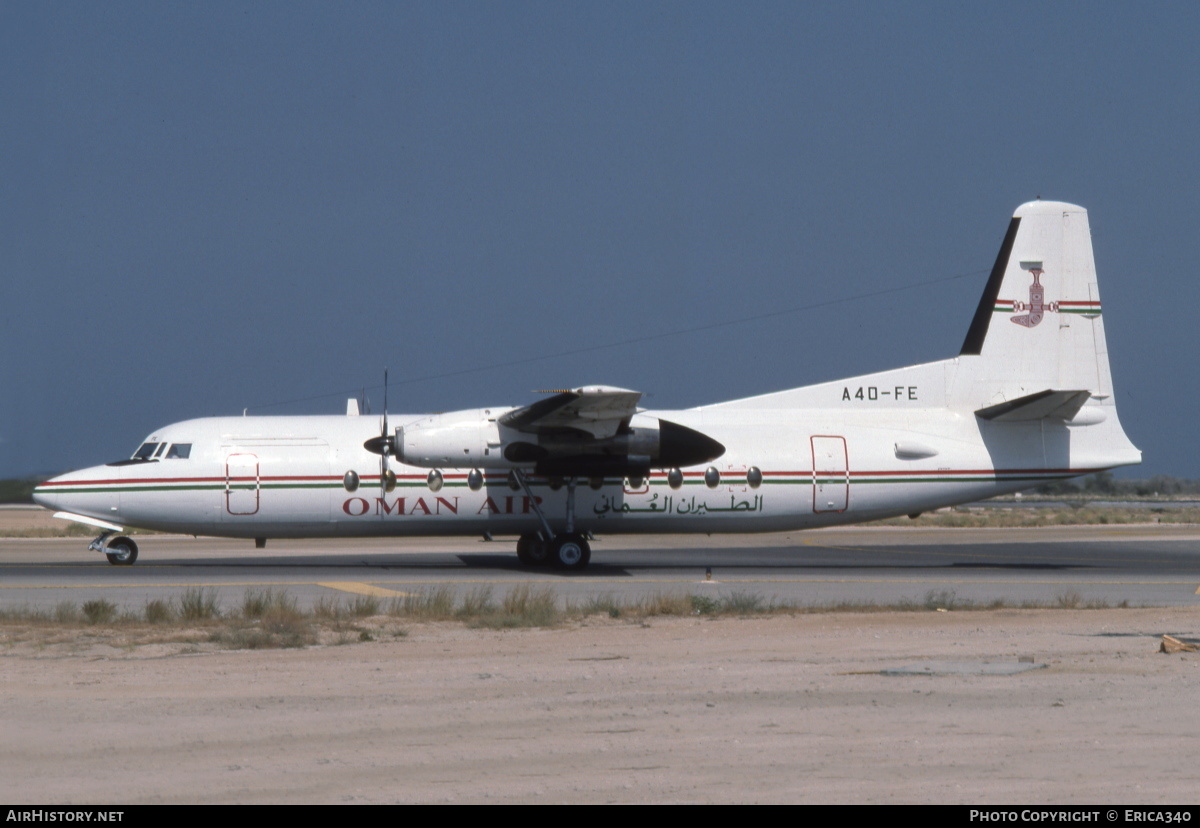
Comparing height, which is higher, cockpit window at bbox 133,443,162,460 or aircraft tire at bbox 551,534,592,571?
cockpit window at bbox 133,443,162,460

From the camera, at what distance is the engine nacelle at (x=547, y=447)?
2384cm

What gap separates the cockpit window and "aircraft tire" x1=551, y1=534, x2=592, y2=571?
864cm

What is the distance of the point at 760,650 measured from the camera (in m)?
13.5

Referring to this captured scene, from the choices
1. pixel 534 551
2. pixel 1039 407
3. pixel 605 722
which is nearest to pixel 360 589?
pixel 534 551

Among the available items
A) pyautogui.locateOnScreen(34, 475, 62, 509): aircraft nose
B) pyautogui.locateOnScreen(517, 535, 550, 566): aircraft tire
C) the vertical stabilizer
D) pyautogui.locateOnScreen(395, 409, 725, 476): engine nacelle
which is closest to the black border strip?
the vertical stabilizer

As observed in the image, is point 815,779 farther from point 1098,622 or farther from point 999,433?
point 999,433

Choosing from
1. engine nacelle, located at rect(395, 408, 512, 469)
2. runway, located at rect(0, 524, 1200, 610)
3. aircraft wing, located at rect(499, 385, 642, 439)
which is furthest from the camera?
engine nacelle, located at rect(395, 408, 512, 469)

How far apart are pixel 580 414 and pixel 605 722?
14.9 m

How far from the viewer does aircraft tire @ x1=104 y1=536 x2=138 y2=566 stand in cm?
2617

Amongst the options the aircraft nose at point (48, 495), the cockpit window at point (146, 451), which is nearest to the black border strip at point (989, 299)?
the cockpit window at point (146, 451)

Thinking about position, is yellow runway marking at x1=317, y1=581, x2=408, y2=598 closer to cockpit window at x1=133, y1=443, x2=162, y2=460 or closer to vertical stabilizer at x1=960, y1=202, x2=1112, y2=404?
cockpit window at x1=133, y1=443, x2=162, y2=460

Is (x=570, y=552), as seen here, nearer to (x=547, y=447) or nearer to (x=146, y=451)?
(x=547, y=447)

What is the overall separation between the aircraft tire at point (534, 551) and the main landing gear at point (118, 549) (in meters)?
8.38

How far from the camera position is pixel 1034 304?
2733 cm
